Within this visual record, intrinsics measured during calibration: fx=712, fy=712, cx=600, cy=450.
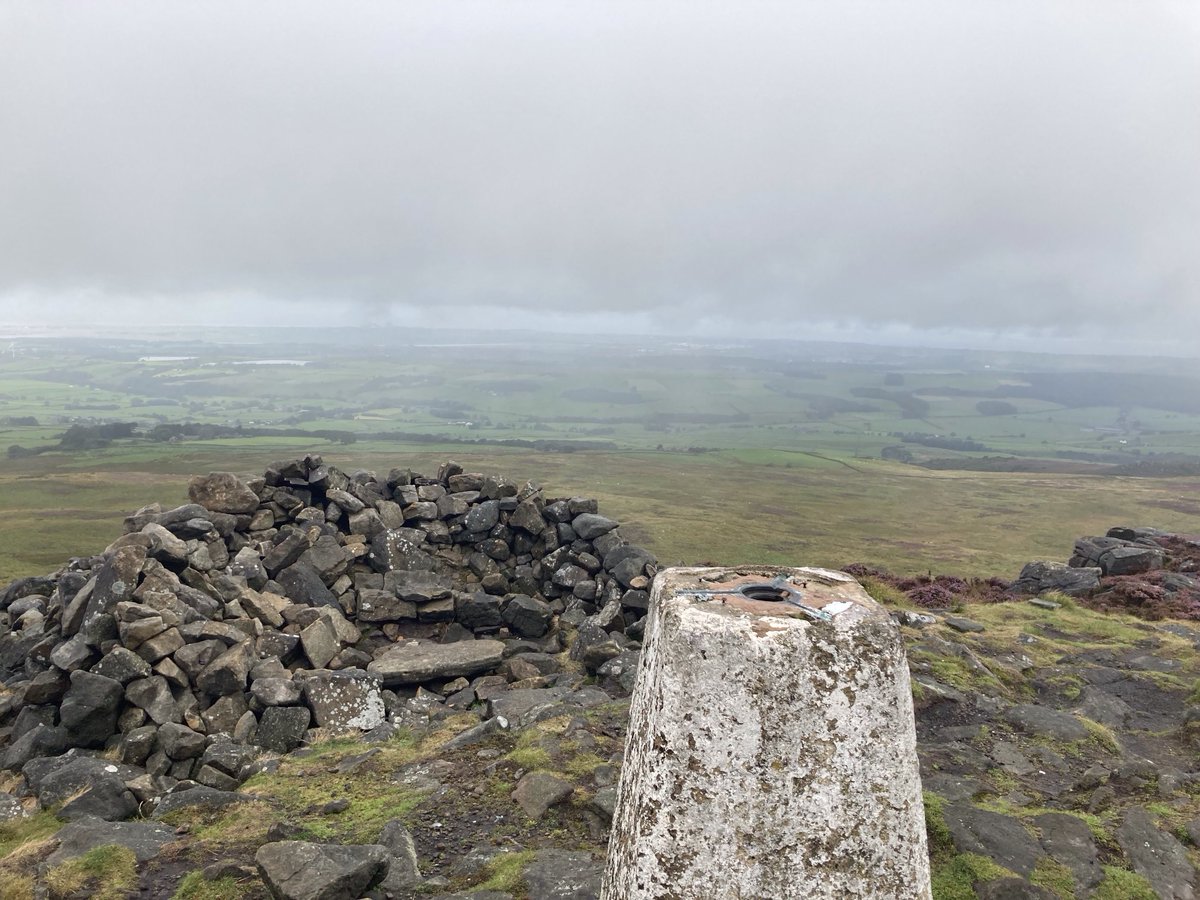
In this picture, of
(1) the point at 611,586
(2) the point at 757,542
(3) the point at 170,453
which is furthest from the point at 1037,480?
(3) the point at 170,453

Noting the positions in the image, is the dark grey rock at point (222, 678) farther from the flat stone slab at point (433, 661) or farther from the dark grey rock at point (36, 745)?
the flat stone slab at point (433, 661)

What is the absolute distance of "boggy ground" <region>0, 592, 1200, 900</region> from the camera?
8.22 m

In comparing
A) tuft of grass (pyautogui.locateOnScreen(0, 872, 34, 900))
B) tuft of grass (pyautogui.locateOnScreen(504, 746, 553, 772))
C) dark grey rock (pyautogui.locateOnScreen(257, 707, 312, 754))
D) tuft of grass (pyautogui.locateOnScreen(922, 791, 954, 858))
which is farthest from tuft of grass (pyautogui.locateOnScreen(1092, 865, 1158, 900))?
dark grey rock (pyautogui.locateOnScreen(257, 707, 312, 754))

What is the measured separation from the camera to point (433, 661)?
53.4 feet

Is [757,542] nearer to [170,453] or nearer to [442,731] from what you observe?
[442,731]

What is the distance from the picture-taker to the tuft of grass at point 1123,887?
7609 millimetres

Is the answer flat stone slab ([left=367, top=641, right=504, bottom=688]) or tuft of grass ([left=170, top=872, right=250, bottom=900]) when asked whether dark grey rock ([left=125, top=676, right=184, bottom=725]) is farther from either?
tuft of grass ([left=170, top=872, right=250, bottom=900])

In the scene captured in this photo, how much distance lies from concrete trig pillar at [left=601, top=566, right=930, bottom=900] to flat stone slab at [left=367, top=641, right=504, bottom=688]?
41.6 feet

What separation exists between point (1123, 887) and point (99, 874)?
11.8 metres

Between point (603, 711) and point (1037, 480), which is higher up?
point (603, 711)

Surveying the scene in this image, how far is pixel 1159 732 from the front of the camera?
12.8m

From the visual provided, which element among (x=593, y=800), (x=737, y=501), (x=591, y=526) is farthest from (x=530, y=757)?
(x=737, y=501)

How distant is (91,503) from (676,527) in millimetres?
51047

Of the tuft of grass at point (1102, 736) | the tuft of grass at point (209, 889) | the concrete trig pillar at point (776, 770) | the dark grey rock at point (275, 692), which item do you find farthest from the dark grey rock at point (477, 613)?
the concrete trig pillar at point (776, 770)
